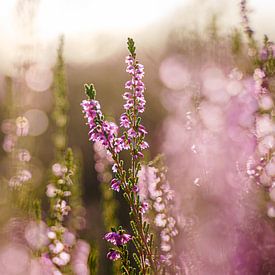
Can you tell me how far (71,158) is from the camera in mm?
2756

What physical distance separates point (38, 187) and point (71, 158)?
17.6 inches

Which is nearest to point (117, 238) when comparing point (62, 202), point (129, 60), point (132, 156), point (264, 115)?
point (132, 156)

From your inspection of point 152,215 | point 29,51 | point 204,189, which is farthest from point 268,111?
point 29,51

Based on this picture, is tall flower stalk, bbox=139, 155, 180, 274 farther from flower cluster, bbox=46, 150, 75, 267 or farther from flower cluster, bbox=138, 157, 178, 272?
flower cluster, bbox=46, 150, 75, 267

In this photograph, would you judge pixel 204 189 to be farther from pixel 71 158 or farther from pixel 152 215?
A: pixel 71 158

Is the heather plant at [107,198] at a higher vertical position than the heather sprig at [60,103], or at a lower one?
lower

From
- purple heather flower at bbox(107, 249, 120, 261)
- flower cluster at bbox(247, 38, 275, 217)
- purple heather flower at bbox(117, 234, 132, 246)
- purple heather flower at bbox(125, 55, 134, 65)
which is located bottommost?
purple heather flower at bbox(107, 249, 120, 261)

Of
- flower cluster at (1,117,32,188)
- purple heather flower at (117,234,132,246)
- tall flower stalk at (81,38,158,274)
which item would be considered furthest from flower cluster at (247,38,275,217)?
flower cluster at (1,117,32,188)

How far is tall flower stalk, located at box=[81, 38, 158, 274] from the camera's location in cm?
180

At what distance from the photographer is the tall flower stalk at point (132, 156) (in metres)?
1.80

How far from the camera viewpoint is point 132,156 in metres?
1.98

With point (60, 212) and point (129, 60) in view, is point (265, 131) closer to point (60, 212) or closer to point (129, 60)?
point (129, 60)

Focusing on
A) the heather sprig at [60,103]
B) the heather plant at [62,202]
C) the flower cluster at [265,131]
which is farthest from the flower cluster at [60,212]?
the flower cluster at [265,131]

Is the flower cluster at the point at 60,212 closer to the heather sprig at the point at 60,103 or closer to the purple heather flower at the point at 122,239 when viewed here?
the heather sprig at the point at 60,103
